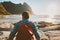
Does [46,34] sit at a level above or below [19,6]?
below

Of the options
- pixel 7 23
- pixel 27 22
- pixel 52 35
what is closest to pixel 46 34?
pixel 52 35

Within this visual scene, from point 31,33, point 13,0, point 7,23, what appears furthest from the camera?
point 7,23

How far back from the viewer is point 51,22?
367 cm

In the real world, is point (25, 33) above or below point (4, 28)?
above

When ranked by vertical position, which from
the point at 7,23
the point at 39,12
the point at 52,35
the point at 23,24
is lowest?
the point at 52,35

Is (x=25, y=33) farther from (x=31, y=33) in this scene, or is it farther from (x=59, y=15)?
(x=59, y=15)

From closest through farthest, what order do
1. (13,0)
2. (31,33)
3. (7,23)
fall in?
(31,33), (13,0), (7,23)

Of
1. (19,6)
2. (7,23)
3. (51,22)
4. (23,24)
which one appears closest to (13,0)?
(19,6)

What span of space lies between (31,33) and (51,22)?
1.97 metres

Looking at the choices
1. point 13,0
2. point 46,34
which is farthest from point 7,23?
point 46,34

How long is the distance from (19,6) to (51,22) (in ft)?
2.10

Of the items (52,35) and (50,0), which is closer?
(50,0)

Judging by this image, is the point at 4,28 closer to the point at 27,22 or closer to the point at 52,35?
the point at 52,35

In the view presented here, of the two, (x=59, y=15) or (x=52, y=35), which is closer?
(x=59, y=15)
